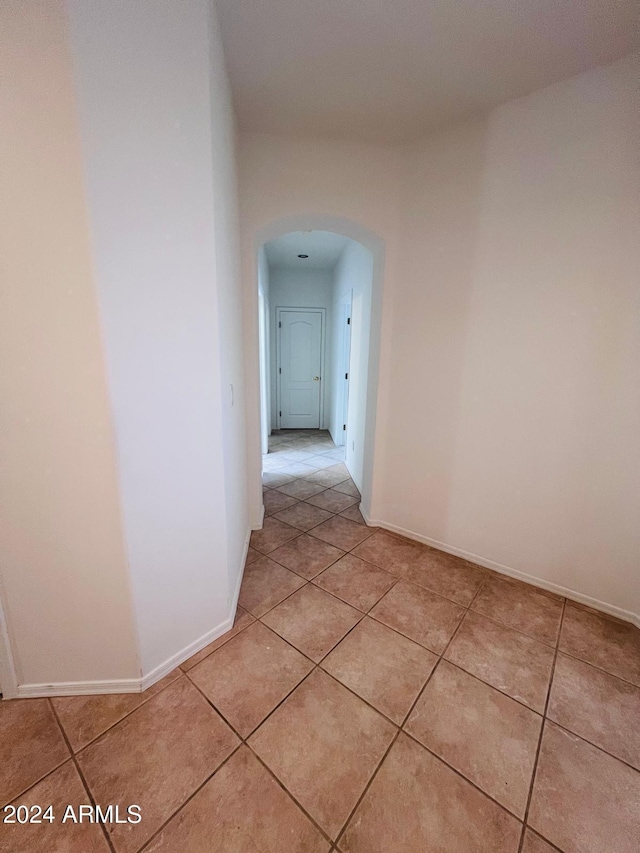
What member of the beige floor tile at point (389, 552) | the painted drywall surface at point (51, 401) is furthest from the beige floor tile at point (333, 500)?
the painted drywall surface at point (51, 401)

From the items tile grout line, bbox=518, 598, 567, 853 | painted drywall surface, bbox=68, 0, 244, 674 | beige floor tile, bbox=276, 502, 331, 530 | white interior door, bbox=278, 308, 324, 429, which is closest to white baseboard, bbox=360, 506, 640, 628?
tile grout line, bbox=518, 598, 567, 853

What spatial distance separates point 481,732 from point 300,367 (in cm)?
537

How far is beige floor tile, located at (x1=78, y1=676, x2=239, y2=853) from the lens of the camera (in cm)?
102

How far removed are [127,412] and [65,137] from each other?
0.85 meters

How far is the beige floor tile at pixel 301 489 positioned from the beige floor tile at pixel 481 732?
204 cm

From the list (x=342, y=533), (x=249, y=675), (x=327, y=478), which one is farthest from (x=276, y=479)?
(x=249, y=675)

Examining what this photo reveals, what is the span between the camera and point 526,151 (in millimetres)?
1816

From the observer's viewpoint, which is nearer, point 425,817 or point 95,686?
point 425,817

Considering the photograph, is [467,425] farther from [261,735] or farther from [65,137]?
[65,137]

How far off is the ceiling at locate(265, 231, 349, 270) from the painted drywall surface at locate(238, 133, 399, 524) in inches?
50.3

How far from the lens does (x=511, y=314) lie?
1.97 metres

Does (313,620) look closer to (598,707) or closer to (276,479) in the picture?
(598,707)

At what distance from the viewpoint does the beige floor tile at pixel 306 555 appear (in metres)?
2.20

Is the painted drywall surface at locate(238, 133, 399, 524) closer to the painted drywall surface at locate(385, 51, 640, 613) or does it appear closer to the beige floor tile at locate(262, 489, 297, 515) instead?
the painted drywall surface at locate(385, 51, 640, 613)
